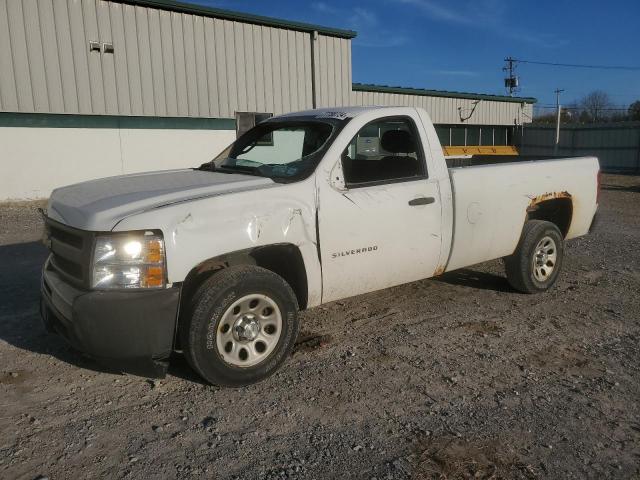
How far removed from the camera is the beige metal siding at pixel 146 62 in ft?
42.7

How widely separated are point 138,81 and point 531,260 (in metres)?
12.3

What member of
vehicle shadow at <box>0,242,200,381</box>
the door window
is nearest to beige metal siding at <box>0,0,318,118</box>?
vehicle shadow at <box>0,242,200,381</box>

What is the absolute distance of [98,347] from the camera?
3.21m

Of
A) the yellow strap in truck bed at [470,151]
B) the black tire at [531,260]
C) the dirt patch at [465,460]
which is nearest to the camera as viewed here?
the dirt patch at [465,460]

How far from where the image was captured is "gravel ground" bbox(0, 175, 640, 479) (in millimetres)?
2771

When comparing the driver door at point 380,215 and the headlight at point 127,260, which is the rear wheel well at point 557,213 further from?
the headlight at point 127,260

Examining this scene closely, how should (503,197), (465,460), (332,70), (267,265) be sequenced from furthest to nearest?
(332,70) < (503,197) < (267,265) < (465,460)

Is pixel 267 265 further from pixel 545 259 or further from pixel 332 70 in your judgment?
pixel 332 70

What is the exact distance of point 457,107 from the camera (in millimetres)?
25641

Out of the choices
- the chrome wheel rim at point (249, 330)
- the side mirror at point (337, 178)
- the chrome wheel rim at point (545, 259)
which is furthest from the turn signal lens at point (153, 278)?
the chrome wheel rim at point (545, 259)

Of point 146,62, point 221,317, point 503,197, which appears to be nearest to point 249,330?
point 221,317

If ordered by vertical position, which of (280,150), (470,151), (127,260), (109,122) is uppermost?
(109,122)

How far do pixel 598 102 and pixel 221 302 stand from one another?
8116 cm

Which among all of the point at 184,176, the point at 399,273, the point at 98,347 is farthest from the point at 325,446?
the point at 184,176
